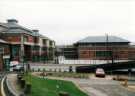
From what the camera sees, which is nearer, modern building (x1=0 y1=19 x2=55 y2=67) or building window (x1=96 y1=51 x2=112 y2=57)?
modern building (x1=0 y1=19 x2=55 y2=67)

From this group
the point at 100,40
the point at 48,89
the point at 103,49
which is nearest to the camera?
the point at 48,89

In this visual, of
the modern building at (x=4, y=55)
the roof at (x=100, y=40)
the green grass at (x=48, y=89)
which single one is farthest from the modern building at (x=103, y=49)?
the green grass at (x=48, y=89)

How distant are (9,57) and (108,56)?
159 feet

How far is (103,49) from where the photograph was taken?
4670 inches

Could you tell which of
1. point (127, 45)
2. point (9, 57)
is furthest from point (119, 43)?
point (9, 57)

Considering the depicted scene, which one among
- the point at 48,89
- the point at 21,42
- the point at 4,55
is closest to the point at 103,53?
the point at 21,42

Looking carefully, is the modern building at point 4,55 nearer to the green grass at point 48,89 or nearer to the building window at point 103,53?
the green grass at point 48,89

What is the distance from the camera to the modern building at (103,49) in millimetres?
117562

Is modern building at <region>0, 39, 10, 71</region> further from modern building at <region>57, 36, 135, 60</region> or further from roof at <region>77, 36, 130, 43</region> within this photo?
roof at <region>77, 36, 130, 43</region>

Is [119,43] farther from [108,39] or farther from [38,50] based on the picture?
[38,50]

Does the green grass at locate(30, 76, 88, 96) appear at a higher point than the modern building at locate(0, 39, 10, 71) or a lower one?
lower

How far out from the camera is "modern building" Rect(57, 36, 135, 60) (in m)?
118

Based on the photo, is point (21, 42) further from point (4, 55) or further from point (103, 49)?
point (103, 49)

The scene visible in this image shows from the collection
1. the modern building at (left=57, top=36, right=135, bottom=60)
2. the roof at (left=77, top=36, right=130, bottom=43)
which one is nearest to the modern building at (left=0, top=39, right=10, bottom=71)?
the modern building at (left=57, top=36, right=135, bottom=60)
